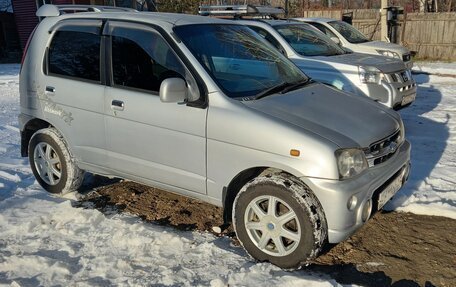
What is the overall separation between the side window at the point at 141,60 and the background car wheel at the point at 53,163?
1087mm

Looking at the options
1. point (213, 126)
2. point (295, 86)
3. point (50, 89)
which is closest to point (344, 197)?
point (213, 126)

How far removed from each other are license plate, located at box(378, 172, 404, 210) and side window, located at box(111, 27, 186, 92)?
1.88 m

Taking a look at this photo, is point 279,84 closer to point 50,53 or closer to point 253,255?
point 253,255

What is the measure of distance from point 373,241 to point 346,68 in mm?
3836

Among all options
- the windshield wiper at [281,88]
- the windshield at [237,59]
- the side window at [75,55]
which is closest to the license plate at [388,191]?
the windshield wiper at [281,88]

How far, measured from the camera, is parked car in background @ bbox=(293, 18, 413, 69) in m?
10.5

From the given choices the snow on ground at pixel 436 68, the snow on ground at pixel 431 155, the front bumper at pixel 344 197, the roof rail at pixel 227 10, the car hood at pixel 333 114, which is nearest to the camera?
the front bumper at pixel 344 197

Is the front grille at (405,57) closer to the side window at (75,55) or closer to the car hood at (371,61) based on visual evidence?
the car hood at (371,61)

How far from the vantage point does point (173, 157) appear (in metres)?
3.74

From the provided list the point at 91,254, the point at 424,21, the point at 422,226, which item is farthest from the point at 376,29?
the point at 91,254

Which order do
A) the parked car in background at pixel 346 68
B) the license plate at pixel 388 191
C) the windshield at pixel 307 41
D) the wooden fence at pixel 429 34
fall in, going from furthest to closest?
the wooden fence at pixel 429 34 → the windshield at pixel 307 41 → the parked car in background at pixel 346 68 → the license plate at pixel 388 191

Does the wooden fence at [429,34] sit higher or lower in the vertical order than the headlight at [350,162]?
higher

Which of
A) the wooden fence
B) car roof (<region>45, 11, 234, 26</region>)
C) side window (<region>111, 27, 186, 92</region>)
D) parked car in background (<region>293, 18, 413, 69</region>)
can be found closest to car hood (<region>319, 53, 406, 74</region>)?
parked car in background (<region>293, 18, 413, 69</region>)

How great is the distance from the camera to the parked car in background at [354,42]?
1048 centimetres
